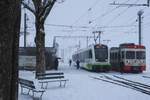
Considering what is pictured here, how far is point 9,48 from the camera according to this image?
5.20 meters

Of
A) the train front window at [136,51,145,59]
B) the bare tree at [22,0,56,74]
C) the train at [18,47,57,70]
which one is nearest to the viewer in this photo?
the bare tree at [22,0,56,74]

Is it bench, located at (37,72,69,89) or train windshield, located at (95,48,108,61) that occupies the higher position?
train windshield, located at (95,48,108,61)

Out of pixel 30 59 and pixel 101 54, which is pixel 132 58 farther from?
pixel 30 59

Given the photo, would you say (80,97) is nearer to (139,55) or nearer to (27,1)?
(27,1)

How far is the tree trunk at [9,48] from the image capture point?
5.08 meters

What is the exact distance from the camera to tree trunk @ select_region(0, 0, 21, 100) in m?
5.08

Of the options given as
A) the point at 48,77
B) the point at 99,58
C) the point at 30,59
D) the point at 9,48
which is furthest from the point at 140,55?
the point at 9,48

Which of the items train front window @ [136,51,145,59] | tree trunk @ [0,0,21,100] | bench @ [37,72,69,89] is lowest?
bench @ [37,72,69,89]

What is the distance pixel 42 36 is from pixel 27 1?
2.72m

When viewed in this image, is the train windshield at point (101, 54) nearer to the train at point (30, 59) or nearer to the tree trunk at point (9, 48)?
the train at point (30, 59)

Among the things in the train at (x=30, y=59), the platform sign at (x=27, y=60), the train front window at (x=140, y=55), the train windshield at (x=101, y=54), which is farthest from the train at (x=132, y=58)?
the platform sign at (x=27, y=60)

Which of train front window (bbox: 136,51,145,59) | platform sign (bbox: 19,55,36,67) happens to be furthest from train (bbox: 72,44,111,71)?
platform sign (bbox: 19,55,36,67)

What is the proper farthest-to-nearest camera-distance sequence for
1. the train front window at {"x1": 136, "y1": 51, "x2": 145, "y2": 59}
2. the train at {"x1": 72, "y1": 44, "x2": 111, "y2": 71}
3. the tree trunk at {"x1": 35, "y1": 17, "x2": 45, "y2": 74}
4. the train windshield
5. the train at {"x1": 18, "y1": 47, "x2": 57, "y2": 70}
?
1. the train at {"x1": 18, "y1": 47, "x2": 57, "y2": 70}
2. the train windshield
3. the train at {"x1": 72, "y1": 44, "x2": 111, "y2": 71}
4. the train front window at {"x1": 136, "y1": 51, "x2": 145, "y2": 59}
5. the tree trunk at {"x1": 35, "y1": 17, "x2": 45, "y2": 74}

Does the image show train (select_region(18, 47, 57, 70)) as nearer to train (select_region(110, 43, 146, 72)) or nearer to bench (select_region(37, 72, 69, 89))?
train (select_region(110, 43, 146, 72))
